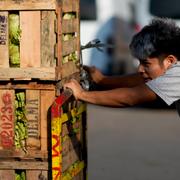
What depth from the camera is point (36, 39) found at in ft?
17.3

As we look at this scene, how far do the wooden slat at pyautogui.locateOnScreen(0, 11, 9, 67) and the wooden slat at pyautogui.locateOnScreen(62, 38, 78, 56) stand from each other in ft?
1.32

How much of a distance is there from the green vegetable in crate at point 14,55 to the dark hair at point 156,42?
809 millimetres

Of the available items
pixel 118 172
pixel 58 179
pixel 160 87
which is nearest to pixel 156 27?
pixel 160 87

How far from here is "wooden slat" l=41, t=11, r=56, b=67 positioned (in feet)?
17.1

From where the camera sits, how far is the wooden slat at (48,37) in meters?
5.23

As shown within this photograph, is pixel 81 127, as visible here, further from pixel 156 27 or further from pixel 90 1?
pixel 90 1

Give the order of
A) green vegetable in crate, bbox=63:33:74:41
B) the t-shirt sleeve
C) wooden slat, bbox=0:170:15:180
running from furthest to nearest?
green vegetable in crate, bbox=63:33:74:41
wooden slat, bbox=0:170:15:180
the t-shirt sleeve

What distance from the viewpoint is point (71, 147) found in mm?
5715

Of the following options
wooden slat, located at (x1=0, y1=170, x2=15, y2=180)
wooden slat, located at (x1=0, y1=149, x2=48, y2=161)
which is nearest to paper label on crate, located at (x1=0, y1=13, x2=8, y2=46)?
wooden slat, located at (x1=0, y1=149, x2=48, y2=161)

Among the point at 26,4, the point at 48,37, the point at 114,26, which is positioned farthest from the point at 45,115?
the point at 114,26

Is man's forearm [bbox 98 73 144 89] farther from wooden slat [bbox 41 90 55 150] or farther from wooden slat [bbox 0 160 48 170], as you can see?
wooden slat [bbox 0 160 48 170]

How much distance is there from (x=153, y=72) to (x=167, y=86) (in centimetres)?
21

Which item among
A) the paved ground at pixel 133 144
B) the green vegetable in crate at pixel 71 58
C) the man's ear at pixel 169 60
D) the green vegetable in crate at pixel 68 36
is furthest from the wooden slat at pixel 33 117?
the paved ground at pixel 133 144

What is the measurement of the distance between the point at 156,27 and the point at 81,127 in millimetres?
1098
